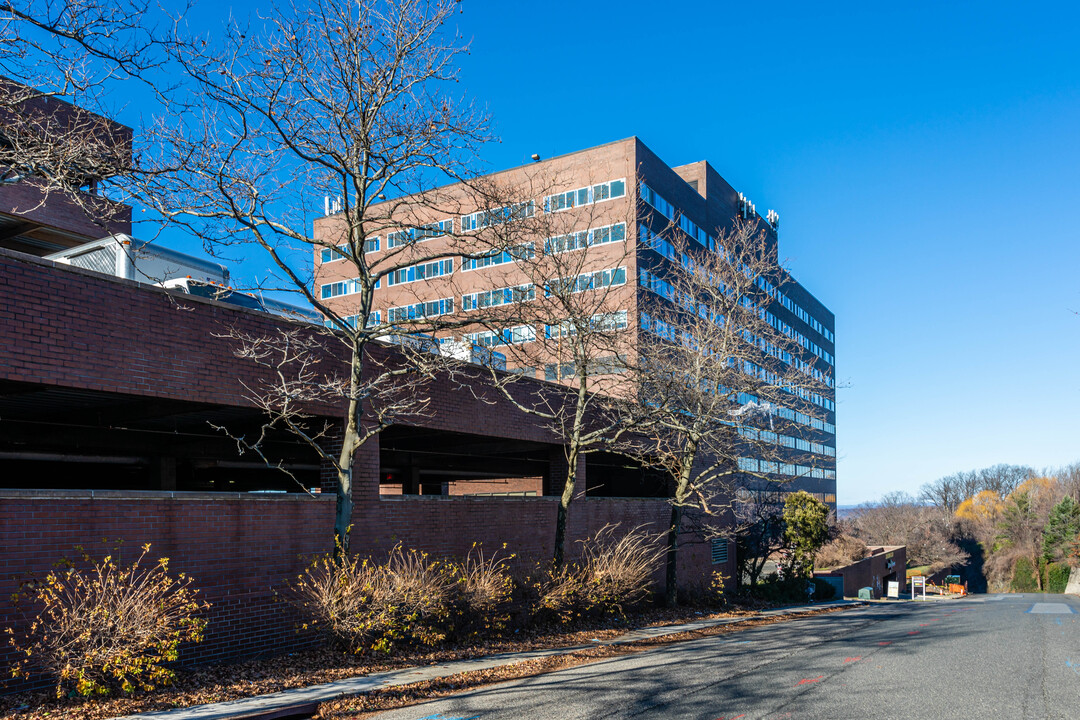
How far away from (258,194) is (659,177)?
1780 inches

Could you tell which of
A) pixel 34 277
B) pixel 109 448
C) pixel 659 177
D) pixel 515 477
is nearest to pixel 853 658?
pixel 34 277

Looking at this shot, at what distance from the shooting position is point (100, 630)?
394 inches

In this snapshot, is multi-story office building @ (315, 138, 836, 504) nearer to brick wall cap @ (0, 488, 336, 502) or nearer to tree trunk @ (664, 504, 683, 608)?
tree trunk @ (664, 504, 683, 608)

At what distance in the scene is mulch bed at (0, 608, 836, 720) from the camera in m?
9.52

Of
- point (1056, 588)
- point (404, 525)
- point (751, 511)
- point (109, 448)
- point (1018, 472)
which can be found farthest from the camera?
point (1018, 472)

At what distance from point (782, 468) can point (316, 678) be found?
248ft

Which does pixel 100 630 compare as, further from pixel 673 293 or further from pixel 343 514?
pixel 673 293

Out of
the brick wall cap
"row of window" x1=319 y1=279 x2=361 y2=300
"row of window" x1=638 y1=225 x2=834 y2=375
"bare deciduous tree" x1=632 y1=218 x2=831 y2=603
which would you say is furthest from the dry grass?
"row of window" x1=319 y1=279 x2=361 y2=300

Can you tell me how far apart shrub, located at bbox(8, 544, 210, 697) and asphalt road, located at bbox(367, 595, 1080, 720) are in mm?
3300

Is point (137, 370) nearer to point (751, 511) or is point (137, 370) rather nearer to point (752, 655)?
point (752, 655)

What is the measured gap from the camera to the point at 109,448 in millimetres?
19594

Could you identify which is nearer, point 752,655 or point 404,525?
point 752,655

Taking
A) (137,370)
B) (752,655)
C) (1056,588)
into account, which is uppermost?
(137,370)

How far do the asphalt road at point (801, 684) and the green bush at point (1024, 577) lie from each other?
76224 mm
